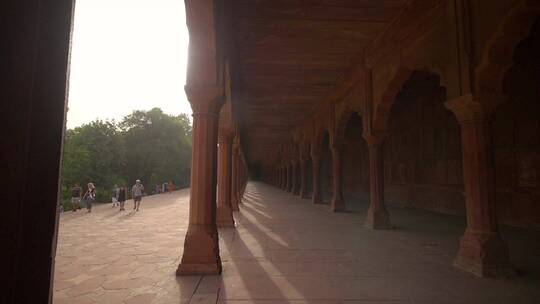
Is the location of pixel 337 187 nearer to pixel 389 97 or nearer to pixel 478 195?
pixel 389 97

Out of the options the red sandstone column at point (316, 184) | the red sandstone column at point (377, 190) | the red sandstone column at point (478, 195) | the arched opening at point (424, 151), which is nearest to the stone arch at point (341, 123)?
the arched opening at point (424, 151)

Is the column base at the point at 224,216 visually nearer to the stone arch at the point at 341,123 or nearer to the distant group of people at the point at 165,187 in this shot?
the stone arch at the point at 341,123

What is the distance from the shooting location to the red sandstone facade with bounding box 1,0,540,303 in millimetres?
770

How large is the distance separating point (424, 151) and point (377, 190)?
4.95 metres

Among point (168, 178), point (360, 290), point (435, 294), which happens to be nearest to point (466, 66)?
point (435, 294)

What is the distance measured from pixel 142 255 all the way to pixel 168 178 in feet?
167

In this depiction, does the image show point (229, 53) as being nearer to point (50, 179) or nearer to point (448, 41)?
point (448, 41)

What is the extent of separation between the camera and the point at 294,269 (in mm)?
4238

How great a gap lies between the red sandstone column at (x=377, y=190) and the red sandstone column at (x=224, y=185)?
3.65m

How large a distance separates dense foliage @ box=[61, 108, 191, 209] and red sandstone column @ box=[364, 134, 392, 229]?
45182 millimetres

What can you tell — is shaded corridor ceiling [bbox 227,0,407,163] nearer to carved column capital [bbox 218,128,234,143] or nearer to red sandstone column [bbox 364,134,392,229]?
carved column capital [bbox 218,128,234,143]

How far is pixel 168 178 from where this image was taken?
5338 centimetres

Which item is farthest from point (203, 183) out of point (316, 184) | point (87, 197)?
point (87, 197)

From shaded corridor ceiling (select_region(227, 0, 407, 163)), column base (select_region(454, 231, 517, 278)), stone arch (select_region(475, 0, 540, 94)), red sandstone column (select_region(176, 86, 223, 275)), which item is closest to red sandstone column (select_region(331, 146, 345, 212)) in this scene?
shaded corridor ceiling (select_region(227, 0, 407, 163))
